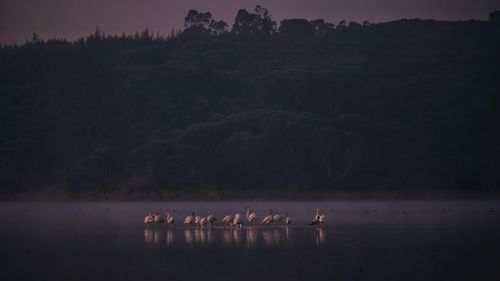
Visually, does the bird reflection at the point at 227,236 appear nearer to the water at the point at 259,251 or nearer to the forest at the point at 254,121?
the water at the point at 259,251

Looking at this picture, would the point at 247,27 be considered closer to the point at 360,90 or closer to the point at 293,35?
the point at 293,35

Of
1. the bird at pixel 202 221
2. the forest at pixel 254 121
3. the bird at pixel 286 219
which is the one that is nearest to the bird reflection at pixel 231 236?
the bird at pixel 286 219

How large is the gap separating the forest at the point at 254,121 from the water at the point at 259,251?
4630 cm

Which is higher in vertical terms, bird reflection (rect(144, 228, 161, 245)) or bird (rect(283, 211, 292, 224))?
bird (rect(283, 211, 292, 224))

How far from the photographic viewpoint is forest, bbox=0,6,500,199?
90.9 metres

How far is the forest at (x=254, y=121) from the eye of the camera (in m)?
90.9

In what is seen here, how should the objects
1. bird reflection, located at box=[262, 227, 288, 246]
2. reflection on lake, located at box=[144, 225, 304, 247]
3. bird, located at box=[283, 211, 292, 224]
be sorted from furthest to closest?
bird, located at box=[283, 211, 292, 224], reflection on lake, located at box=[144, 225, 304, 247], bird reflection, located at box=[262, 227, 288, 246]

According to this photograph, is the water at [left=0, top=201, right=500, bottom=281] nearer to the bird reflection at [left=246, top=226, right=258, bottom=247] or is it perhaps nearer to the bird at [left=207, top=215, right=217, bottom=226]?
the bird reflection at [left=246, top=226, right=258, bottom=247]

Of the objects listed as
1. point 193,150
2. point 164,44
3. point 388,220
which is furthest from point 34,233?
point 164,44

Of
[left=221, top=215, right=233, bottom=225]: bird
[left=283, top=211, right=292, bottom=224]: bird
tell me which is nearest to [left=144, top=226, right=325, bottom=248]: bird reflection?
[left=283, top=211, right=292, bottom=224]: bird

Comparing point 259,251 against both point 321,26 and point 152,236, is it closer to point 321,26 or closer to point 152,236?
point 152,236

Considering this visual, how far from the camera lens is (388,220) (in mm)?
45812

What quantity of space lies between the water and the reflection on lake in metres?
0.04

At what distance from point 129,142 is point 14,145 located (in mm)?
11498
